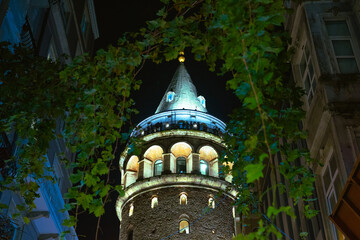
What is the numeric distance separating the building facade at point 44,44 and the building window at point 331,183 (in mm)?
5912

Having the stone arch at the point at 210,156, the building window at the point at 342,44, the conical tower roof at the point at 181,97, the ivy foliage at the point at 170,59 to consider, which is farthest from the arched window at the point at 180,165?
the ivy foliage at the point at 170,59

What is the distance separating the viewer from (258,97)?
6562 millimetres

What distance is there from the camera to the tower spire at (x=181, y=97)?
4415 cm

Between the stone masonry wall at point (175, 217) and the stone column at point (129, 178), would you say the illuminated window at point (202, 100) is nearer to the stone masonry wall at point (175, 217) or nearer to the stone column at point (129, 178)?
the stone column at point (129, 178)

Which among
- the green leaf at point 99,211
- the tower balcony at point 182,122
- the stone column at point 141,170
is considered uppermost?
the tower balcony at point 182,122

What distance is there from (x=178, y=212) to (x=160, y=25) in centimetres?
2773

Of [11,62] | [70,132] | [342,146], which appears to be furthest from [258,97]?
[11,62]

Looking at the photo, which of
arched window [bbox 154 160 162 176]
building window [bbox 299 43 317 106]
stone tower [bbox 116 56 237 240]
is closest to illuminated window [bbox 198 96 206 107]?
stone tower [bbox 116 56 237 240]

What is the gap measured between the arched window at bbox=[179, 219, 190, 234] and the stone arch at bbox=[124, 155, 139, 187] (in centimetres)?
606

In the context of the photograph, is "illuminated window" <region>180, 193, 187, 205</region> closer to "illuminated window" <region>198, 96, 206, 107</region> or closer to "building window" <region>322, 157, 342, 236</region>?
"illuminated window" <region>198, 96, 206, 107</region>

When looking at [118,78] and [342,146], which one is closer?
[118,78]

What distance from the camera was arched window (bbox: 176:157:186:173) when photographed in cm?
3840

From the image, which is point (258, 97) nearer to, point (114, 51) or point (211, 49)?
point (211, 49)

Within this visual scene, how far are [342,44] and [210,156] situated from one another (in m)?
28.3
